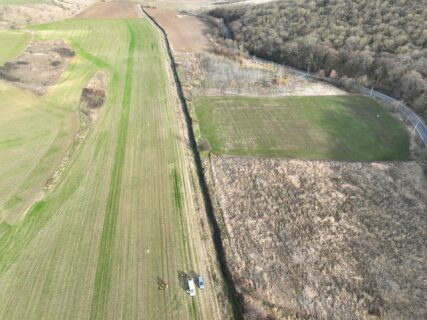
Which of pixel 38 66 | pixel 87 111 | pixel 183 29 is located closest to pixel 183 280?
pixel 87 111

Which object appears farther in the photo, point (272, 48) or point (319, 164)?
point (272, 48)

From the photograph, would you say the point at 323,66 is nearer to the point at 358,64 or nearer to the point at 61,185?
the point at 358,64

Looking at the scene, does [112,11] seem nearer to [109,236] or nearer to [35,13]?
[35,13]

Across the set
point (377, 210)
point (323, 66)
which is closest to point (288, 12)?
point (323, 66)

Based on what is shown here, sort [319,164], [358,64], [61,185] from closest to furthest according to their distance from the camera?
[61,185], [319,164], [358,64]

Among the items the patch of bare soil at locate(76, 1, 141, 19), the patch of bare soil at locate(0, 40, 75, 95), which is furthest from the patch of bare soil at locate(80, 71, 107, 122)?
the patch of bare soil at locate(76, 1, 141, 19)

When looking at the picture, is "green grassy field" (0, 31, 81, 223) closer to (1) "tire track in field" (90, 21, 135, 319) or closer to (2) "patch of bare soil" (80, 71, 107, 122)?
(2) "patch of bare soil" (80, 71, 107, 122)

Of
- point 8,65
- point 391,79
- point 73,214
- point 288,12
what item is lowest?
point 73,214
